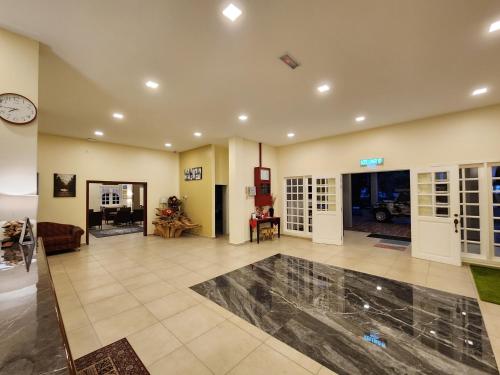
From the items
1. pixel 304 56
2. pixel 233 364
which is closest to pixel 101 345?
pixel 233 364

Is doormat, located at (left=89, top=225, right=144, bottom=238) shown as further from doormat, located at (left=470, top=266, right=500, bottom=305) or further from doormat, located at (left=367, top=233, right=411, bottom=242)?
doormat, located at (left=470, top=266, right=500, bottom=305)

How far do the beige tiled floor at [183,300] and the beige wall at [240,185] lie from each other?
56cm

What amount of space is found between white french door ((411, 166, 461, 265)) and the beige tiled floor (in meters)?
0.35

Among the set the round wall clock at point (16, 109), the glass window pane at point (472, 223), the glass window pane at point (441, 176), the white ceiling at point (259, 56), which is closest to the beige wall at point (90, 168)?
the white ceiling at point (259, 56)

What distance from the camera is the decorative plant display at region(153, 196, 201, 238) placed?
775 cm

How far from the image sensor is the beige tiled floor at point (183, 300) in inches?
82.2

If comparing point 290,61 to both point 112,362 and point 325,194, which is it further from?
point 325,194

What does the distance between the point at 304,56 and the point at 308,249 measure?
4766 millimetres

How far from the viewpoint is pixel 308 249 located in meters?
5.98

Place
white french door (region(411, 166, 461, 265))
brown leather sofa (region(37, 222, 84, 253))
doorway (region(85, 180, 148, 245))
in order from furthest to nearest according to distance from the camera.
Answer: doorway (region(85, 180, 148, 245)) < brown leather sofa (region(37, 222, 84, 253)) < white french door (region(411, 166, 461, 265))

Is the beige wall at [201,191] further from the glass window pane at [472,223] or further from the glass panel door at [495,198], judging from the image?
the glass panel door at [495,198]

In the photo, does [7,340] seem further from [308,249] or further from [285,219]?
[285,219]

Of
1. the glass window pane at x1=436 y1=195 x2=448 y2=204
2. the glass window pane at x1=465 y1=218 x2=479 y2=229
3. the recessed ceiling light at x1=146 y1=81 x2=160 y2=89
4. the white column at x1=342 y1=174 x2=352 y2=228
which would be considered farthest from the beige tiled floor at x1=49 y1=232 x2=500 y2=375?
the recessed ceiling light at x1=146 y1=81 x2=160 y2=89

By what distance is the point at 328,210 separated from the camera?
262 inches
